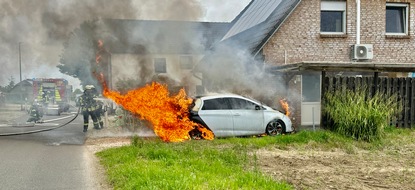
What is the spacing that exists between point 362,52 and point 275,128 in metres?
6.07


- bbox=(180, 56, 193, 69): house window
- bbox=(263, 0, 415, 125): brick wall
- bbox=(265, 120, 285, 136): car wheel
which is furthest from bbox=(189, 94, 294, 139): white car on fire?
bbox=(180, 56, 193, 69): house window

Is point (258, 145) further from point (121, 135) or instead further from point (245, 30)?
point (245, 30)

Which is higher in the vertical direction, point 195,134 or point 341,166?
point 195,134

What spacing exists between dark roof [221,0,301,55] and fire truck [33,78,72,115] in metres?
16.1

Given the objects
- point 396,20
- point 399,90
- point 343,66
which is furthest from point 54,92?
point 399,90

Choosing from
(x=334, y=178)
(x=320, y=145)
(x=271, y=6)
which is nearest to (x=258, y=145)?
(x=320, y=145)

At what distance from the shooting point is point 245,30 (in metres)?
21.8

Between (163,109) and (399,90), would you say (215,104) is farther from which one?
(399,90)

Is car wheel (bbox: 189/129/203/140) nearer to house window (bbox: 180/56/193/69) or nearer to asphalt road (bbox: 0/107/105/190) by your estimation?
asphalt road (bbox: 0/107/105/190)

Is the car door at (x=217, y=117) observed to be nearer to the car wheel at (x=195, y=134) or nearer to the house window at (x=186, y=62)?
the car wheel at (x=195, y=134)

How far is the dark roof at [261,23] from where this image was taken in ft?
56.7

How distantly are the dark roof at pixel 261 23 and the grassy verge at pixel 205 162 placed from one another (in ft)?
19.8

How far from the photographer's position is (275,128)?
14.4 m

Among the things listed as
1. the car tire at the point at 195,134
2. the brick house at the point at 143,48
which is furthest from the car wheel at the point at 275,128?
the brick house at the point at 143,48
